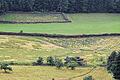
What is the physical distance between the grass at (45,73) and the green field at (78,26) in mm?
43435

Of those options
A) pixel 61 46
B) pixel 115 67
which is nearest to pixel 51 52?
pixel 61 46

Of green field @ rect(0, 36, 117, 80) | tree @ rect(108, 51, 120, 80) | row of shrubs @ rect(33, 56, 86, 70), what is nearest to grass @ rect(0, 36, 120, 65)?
green field @ rect(0, 36, 117, 80)

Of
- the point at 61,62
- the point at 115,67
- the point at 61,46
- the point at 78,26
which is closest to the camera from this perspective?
the point at 115,67

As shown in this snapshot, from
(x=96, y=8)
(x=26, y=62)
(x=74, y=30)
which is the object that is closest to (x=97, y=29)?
(x=74, y=30)

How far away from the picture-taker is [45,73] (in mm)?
85375

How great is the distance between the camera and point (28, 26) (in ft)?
465

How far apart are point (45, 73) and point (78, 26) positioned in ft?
201

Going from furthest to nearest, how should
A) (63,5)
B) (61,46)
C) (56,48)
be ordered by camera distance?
(63,5), (61,46), (56,48)

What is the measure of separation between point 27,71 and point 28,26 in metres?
56.9

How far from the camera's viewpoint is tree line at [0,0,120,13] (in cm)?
16450

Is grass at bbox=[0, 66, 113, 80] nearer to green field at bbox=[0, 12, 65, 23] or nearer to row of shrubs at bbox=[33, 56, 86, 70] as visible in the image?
row of shrubs at bbox=[33, 56, 86, 70]

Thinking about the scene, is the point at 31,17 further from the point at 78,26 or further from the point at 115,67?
the point at 115,67

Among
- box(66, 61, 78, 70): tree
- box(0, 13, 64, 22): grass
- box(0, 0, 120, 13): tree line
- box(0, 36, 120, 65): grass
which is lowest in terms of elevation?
box(0, 36, 120, 65): grass

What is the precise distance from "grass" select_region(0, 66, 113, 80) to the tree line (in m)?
73.0
